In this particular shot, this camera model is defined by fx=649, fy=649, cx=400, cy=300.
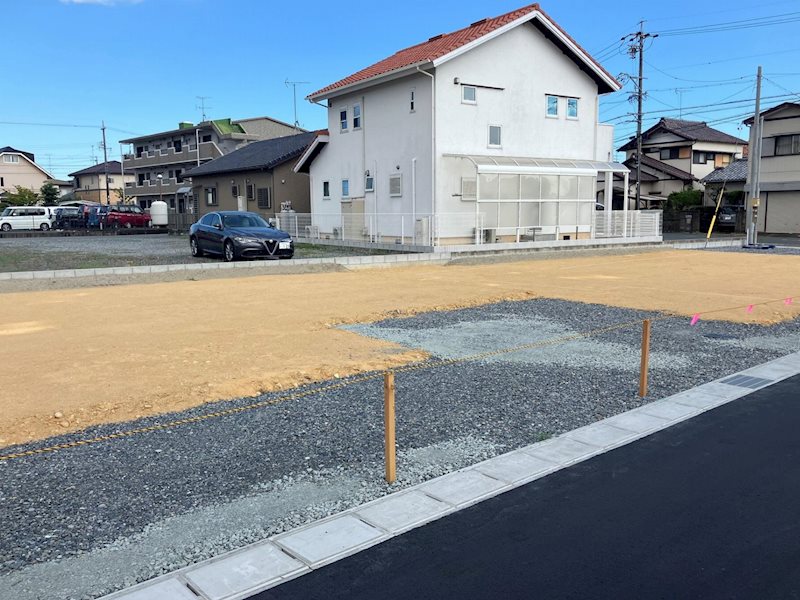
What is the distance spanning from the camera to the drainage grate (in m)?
6.57

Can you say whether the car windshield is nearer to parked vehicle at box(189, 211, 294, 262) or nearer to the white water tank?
parked vehicle at box(189, 211, 294, 262)

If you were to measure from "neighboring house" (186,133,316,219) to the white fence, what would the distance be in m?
15.3

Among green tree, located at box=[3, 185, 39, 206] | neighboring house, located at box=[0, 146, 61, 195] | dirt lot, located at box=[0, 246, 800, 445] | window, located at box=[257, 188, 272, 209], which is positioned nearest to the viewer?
dirt lot, located at box=[0, 246, 800, 445]

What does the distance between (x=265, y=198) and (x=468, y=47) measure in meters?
15.5

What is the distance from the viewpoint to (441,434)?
523cm

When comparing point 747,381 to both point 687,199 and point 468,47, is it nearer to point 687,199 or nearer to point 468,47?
point 468,47

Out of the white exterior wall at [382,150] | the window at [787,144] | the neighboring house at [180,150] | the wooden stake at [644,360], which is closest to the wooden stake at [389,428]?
the wooden stake at [644,360]

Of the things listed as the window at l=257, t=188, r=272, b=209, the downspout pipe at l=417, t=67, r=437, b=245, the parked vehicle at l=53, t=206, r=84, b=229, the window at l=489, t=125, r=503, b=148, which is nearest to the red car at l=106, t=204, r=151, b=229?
the parked vehicle at l=53, t=206, r=84, b=229

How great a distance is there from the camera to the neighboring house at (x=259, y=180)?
3409cm

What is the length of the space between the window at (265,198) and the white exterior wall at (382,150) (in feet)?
15.2

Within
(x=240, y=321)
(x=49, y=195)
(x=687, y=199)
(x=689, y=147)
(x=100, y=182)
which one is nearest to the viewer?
(x=240, y=321)

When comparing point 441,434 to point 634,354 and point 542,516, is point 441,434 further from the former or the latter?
point 634,354

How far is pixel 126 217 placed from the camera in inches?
1650

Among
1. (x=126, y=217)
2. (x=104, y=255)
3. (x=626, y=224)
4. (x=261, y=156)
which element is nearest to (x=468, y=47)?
(x=626, y=224)
